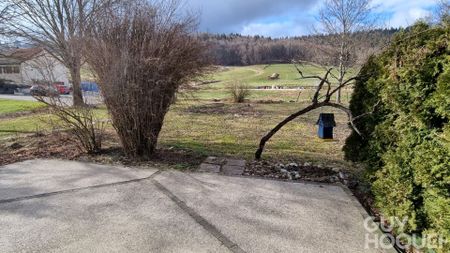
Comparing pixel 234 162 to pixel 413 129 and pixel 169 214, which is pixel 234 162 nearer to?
pixel 169 214

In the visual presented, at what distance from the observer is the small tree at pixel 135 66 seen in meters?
4.19

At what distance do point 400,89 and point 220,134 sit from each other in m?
5.78

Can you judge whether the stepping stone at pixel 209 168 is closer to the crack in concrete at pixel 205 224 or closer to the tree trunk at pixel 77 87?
the crack in concrete at pixel 205 224

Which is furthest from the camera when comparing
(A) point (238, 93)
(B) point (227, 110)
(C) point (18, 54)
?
(A) point (238, 93)

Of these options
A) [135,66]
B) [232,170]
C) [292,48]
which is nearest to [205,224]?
[232,170]

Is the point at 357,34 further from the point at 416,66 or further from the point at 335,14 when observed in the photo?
the point at 416,66

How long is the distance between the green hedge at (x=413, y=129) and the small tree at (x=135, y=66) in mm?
2993

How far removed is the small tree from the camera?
4.19 meters

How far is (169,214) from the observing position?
9.41 feet

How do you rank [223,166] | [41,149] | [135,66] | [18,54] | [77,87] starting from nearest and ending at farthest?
[135,66]
[223,166]
[77,87]
[41,149]
[18,54]

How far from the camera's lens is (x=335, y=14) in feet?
62.6

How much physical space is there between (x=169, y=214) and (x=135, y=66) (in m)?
2.35

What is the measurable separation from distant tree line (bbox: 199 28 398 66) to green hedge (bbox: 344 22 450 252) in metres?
0.58

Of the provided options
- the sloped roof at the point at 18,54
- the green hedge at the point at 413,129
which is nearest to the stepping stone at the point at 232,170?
the green hedge at the point at 413,129
